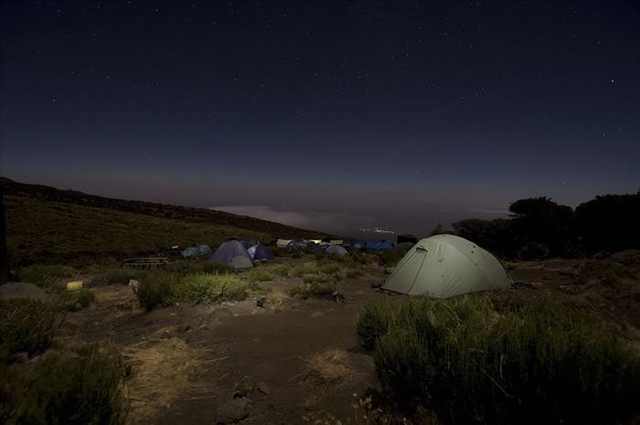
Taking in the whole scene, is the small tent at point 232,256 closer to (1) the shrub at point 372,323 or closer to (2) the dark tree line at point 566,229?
(1) the shrub at point 372,323

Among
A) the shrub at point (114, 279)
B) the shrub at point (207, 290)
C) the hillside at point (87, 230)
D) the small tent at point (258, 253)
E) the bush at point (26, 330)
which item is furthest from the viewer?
the hillside at point (87, 230)

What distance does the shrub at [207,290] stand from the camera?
29.8ft

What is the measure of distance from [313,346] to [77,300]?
7457mm

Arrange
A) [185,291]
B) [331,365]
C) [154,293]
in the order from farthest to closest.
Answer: [185,291] < [154,293] < [331,365]

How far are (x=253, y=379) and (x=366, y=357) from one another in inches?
74.0

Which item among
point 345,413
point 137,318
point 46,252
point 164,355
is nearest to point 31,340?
point 164,355

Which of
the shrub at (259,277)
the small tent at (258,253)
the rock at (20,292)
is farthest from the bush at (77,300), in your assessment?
the small tent at (258,253)

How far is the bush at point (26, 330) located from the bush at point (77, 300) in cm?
334

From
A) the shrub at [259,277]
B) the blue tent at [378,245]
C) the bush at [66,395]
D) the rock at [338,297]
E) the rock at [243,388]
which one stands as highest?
the bush at [66,395]

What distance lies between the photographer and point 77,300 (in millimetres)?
8906

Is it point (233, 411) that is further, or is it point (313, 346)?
→ point (313, 346)

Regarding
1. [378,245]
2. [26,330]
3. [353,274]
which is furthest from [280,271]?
[378,245]

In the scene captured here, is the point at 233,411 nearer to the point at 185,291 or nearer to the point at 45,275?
the point at 185,291

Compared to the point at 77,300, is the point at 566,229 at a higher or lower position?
higher
